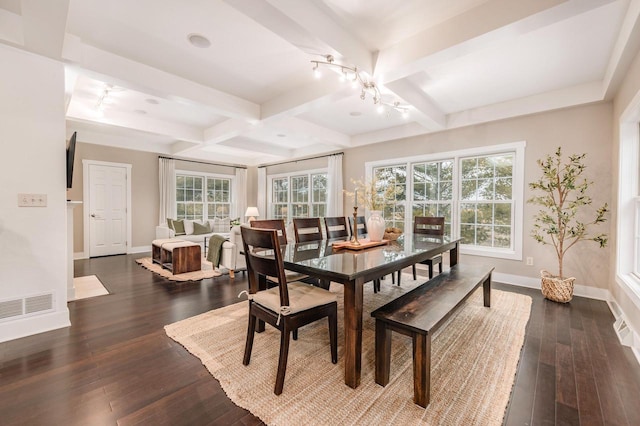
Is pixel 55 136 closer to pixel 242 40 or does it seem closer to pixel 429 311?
pixel 242 40

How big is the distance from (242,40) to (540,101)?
375 cm

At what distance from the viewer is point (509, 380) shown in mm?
1728

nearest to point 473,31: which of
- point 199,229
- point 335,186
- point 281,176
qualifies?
point 335,186

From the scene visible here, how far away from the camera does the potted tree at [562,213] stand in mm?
3098

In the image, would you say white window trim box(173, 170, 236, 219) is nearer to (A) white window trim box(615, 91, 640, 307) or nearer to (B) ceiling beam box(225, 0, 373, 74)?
(B) ceiling beam box(225, 0, 373, 74)

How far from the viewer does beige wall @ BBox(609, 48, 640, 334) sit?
89.6 inches

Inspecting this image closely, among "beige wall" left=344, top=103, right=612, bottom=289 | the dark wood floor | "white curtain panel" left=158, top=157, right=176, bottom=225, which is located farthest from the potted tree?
"white curtain panel" left=158, top=157, right=176, bottom=225

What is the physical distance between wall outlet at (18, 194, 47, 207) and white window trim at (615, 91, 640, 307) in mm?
5436

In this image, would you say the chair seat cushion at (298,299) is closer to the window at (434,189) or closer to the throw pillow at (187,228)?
the window at (434,189)

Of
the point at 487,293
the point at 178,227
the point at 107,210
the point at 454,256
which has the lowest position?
the point at 487,293

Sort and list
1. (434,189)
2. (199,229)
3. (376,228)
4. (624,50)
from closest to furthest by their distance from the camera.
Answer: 1. (624,50)
2. (376,228)
3. (434,189)
4. (199,229)

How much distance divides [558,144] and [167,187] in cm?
759

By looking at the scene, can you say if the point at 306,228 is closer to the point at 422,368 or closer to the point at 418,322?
the point at 418,322

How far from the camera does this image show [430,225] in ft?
12.1
